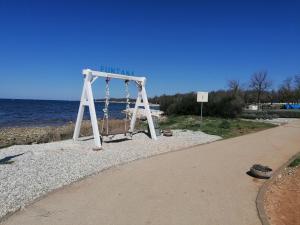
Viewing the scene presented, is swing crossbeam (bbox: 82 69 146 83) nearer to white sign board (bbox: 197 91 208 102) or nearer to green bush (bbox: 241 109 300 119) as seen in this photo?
white sign board (bbox: 197 91 208 102)

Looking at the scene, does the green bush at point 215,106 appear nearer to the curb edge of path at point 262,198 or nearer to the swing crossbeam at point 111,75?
the swing crossbeam at point 111,75

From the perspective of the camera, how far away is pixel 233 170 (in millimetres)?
9531

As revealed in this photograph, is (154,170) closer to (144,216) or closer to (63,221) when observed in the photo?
(144,216)

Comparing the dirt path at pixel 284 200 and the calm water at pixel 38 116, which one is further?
the calm water at pixel 38 116

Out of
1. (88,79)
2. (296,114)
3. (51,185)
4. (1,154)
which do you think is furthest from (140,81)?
(296,114)

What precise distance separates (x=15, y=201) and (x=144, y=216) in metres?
2.44

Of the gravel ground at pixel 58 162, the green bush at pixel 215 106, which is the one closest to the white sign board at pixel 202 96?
the gravel ground at pixel 58 162

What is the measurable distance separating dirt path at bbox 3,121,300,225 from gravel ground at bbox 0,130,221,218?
0.41 m

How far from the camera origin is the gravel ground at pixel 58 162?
22.3 feet

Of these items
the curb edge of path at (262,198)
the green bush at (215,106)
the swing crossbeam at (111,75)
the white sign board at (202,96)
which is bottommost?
the curb edge of path at (262,198)

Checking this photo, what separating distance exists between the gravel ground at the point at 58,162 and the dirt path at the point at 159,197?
41cm

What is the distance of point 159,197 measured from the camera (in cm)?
673

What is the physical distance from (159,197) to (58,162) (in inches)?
158

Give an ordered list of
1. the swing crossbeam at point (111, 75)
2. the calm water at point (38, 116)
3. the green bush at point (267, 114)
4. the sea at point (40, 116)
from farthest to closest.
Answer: the calm water at point (38, 116) → the sea at point (40, 116) → the green bush at point (267, 114) → the swing crossbeam at point (111, 75)
